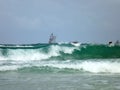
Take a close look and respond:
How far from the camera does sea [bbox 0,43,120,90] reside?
31.9 feet

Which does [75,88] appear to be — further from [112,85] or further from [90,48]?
[90,48]

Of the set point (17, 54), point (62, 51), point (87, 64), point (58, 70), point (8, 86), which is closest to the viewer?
point (8, 86)

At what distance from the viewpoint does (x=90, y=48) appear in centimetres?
3073

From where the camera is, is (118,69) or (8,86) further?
(118,69)

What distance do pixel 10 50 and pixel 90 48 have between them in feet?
26.3

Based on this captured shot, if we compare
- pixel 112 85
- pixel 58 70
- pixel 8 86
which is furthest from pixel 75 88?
pixel 58 70

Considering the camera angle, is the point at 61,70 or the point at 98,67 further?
the point at 98,67

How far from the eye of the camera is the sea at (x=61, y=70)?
973 cm

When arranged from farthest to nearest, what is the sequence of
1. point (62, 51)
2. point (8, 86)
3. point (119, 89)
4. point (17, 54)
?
point (62, 51)
point (17, 54)
point (8, 86)
point (119, 89)

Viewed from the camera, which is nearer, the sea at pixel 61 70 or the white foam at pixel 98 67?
the sea at pixel 61 70

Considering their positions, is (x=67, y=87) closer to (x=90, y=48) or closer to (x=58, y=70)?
(x=58, y=70)

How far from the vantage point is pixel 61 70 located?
50.6ft

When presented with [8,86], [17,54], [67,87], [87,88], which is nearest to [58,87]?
[67,87]

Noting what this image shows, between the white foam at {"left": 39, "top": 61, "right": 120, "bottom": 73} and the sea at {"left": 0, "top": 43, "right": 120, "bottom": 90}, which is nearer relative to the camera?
the sea at {"left": 0, "top": 43, "right": 120, "bottom": 90}
